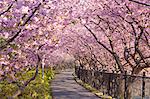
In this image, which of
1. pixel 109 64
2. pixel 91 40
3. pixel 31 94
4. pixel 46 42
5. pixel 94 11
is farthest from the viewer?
pixel 109 64

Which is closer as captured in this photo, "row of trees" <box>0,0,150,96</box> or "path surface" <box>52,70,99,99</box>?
"row of trees" <box>0,0,150,96</box>

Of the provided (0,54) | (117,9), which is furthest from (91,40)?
(0,54)

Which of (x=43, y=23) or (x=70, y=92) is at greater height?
(x=43, y=23)

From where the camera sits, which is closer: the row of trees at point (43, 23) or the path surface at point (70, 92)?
the row of trees at point (43, 23)

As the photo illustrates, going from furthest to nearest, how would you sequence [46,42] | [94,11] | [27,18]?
[94,11] → [46,42] → [27,18]

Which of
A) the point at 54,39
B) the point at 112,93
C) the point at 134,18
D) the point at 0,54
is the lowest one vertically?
the point at 112,93

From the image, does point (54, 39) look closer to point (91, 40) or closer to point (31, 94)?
point (31, 94)

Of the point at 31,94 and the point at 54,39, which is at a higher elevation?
the point at 54,39

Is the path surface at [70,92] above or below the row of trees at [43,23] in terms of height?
below

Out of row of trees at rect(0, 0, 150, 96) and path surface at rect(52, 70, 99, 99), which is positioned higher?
row of trees at rect(0, 0, 150, 96)

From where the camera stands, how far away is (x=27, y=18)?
25.3 ft

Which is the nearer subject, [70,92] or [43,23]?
[43,23]

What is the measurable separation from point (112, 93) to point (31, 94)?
874cm

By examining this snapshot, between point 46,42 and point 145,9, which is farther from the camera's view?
point 145,9
